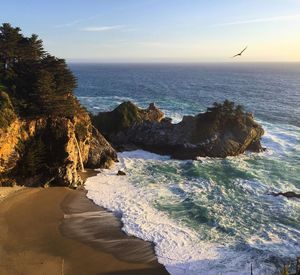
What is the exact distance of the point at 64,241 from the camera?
90.6ft

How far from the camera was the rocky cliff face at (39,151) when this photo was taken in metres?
35.4

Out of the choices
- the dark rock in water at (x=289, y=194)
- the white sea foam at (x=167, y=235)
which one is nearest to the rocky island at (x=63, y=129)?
the white sea foam at (x=167, y=235)

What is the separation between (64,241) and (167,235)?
6838 mm

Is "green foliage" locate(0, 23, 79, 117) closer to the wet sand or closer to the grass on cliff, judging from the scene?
the grass on cliff

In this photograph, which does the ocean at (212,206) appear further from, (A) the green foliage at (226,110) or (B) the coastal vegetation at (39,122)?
(A) the green foliage at (226,110)

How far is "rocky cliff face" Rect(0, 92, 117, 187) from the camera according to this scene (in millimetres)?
35406

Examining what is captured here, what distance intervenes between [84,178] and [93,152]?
463 cm

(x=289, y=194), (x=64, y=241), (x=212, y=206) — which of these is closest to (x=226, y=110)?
(x=289, y=194)

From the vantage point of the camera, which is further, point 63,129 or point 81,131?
point 81,131

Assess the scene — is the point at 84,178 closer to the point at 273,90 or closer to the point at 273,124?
the point at 273,124

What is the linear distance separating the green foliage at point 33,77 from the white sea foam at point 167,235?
26.3 ft

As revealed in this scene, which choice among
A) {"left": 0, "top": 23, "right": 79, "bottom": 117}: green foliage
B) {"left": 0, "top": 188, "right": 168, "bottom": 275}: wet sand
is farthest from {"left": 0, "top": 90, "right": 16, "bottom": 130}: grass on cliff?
{"left": 0, "top": 188, "right": 168, "bottom": 275}: wet sand

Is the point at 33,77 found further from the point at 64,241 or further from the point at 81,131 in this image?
the point at 64,241

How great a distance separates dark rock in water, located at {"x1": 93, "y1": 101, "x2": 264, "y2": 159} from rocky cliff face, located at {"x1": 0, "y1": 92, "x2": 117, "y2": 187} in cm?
1157
